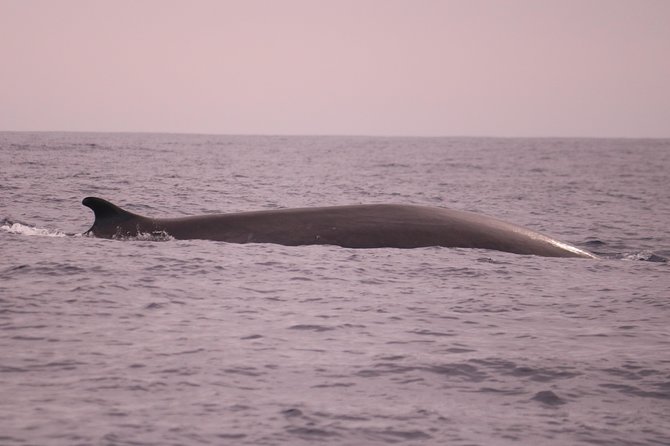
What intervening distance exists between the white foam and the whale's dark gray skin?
1.84 m

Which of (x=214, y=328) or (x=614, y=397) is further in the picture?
(x=214, y=328)

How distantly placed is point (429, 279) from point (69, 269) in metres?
4.81

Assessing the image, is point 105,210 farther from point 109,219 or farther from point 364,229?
point 364,229

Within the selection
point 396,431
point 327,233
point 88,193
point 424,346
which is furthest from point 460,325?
point 88,193

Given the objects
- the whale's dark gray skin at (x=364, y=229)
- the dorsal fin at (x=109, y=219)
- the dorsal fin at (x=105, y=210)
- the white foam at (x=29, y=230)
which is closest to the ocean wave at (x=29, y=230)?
the white foam at (x=29, y=230)

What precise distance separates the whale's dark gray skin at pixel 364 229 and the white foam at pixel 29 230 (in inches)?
A: 72.6

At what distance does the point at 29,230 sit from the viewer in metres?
17.5

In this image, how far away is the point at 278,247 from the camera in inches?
560

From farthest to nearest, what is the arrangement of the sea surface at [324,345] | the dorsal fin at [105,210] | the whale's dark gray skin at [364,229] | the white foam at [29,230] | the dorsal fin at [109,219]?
the white foam at [29,230] → the dorsal fin at [109,219] → the dorsal fin at [105,210] → the whale's dark gray skin at [364,229] → the sea surface at [324,345]

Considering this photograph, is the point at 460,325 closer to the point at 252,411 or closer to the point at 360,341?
the point at 360,341

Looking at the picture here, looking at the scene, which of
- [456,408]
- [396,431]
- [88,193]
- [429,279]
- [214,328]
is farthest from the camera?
[88,193]

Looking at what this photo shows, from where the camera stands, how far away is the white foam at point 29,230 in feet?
55.9

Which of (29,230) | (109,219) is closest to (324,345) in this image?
(109,219)

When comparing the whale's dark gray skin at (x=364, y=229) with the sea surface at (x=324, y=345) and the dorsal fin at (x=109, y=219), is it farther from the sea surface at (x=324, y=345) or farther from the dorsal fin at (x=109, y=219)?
the sea surface at (x=324, y=345)
